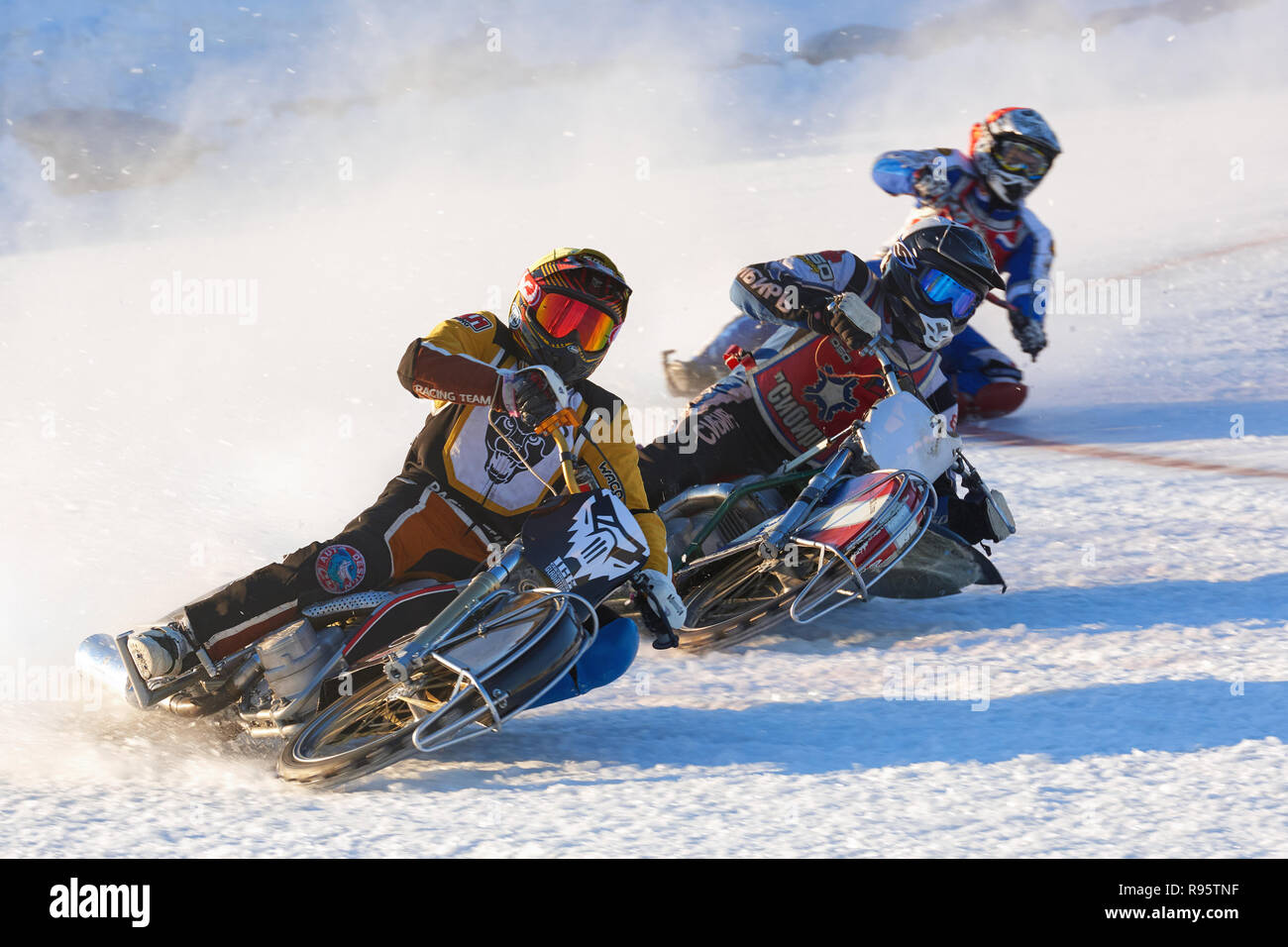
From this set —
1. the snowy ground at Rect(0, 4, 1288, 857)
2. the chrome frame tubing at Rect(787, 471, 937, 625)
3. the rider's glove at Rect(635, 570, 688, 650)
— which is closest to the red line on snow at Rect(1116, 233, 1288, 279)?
the snowy ground at Rect(0, 4, 1288, 857)

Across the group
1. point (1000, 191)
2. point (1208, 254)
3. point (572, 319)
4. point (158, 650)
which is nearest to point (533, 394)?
point (572, 319)

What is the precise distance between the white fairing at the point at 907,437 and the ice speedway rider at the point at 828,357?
0.20 meters

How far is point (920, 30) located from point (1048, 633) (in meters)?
20.4

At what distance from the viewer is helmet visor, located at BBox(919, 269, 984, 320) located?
4.89 meters

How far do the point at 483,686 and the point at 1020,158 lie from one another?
4380 mm

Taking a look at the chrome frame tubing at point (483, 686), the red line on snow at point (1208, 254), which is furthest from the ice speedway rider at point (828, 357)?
the red line on snow at point (1208, 254)

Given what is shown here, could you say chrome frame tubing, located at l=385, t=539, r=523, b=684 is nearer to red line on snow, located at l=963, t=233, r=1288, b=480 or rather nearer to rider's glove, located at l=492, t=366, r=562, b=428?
rider's glove, located at l=492, t=366, r=562, b=428

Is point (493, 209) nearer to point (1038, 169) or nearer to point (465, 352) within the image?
point (1038, 169)

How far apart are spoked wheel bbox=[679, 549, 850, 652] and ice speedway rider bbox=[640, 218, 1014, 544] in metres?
0.52
